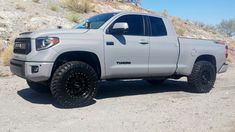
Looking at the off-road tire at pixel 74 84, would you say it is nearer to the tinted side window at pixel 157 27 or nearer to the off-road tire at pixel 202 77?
the tinted side window at pixel 157 27

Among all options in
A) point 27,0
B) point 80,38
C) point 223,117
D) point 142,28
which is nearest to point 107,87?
point 142,28

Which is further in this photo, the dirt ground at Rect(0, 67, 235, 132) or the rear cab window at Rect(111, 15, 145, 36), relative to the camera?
the rear cab window at Rect(111, 15, 145, 36)

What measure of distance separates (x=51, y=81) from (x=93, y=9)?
47.3ft

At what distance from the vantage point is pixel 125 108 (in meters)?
6.93

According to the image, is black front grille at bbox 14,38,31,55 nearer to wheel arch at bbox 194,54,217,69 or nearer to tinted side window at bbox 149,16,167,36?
tinted side window at bbox 149,16,167,36

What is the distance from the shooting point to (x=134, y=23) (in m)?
7.95

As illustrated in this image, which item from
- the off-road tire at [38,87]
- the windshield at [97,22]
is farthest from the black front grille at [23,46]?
the windshield at [97,22]

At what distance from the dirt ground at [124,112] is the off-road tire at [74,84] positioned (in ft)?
0.61

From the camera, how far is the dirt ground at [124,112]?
5.61 meters

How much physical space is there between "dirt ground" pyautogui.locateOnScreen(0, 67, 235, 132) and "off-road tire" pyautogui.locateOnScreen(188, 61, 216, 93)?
22 cm

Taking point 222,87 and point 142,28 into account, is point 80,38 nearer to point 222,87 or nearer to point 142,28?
point 142,28

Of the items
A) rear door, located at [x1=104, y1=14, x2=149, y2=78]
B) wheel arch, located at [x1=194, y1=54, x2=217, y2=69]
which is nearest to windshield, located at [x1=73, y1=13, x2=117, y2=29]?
rear door, located at [x1=104, y1=14, x2=149, y2=78]

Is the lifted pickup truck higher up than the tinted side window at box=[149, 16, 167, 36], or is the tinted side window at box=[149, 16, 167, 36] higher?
the tinted side window at box=[149, 16, 167, 36]

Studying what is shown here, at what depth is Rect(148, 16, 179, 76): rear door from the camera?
8086 mm
